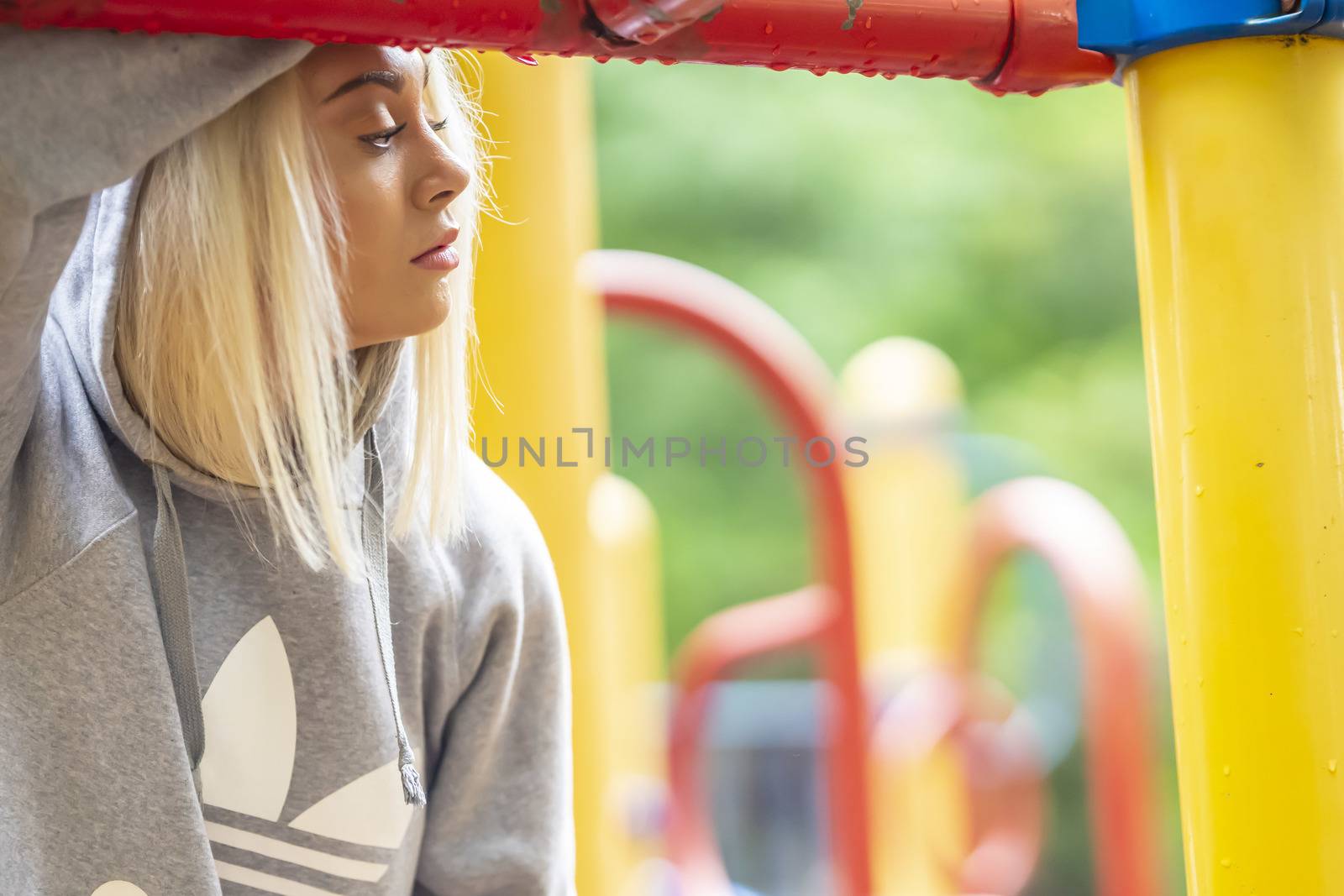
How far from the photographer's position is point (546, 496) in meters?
0.95

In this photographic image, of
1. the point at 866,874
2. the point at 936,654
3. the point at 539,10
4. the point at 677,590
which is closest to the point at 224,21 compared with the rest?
the point at 539,10

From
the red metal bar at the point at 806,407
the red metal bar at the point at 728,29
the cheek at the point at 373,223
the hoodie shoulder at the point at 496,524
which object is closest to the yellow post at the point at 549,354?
the hoodie shoulder at the point at 496,524

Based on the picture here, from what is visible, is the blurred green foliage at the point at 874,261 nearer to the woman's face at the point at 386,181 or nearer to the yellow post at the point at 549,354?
the yellow post at the point at 549,354

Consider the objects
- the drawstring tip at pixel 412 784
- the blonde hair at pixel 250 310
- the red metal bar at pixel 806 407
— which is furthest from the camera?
the red metal bar at pixel 806 407

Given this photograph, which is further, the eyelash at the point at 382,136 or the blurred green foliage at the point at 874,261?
the blurred green foliage at the point at 874,261

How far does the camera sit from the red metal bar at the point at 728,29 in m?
0.47

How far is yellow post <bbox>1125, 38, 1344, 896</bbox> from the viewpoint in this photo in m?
0.55

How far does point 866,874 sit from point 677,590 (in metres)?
3.05

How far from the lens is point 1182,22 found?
0.56 meters

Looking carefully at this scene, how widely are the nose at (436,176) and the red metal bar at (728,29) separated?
0.47ft

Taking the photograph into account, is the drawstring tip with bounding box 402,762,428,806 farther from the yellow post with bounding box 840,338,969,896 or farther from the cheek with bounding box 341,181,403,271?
the yellow post with bounding box 840,338,969,896

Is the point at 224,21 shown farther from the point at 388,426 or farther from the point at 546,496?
the point at 546,496

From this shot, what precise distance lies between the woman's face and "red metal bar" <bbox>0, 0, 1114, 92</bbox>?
5.5 inches

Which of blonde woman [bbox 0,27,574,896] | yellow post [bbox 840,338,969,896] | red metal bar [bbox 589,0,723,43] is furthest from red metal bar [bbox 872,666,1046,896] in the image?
red metal bar [bbox 589,0,723,43]
